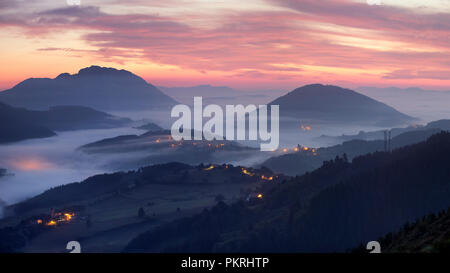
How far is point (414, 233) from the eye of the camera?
40.6 meters

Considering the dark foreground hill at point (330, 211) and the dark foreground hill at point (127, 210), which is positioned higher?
the dark foreground hill at point (330, 211)

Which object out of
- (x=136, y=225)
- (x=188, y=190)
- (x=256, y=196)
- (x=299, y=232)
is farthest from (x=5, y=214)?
(x=299, y=232)

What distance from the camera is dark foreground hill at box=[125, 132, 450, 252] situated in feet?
320

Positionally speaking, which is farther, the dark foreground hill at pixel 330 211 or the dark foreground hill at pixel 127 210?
the dark foreground hill at pixel 127 210

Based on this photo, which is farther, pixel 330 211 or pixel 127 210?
pixel 127 210

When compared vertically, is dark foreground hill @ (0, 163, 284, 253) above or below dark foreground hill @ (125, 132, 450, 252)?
below

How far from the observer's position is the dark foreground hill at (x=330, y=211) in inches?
3844

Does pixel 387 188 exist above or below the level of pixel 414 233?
below

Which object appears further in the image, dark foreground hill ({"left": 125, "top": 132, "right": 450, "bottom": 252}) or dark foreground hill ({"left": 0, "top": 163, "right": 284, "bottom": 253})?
dark foreground hill ({"left": 0, "top": 163, "right": 284, "bottom": 253})

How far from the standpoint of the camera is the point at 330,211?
103750mm

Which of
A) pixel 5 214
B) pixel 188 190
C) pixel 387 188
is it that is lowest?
pixel 5 214

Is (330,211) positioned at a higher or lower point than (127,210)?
higher

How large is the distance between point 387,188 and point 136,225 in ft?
205
